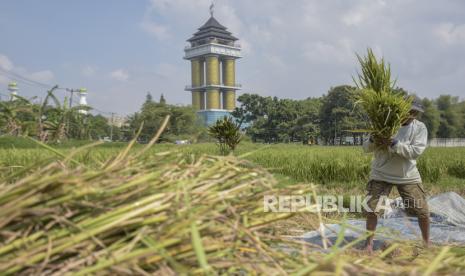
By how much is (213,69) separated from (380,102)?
9152 centimetres

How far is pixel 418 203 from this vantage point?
12.4 feet

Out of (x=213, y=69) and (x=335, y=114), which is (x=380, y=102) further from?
(x=213, y=69)

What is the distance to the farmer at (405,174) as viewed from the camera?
378 centimetres

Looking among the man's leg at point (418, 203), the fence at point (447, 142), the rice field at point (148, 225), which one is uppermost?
the rice field at point (148, 225)

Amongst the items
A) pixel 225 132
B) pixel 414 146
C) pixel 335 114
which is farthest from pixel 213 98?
pixel 414 146

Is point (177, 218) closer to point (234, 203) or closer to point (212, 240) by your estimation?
point (212, 240)

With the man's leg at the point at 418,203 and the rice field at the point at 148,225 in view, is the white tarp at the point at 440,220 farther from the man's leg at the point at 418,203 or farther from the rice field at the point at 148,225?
the rice field at the point at 148,225

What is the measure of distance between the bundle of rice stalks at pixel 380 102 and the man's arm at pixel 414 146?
3.7 inches

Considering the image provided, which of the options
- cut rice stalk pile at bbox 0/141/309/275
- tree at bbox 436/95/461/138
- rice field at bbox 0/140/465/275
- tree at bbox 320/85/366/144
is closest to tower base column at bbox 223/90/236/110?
tree at bbox 436/95/461/138

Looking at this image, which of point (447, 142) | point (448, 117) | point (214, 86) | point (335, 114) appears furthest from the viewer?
point (214, 86)

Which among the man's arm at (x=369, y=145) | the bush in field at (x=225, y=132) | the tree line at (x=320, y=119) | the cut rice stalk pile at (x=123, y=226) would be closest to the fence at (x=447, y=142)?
the tree line at (x=320, y=119)

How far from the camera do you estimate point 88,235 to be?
3.28 ft

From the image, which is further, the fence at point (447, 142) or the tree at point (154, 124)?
the fence at point (447, 142)

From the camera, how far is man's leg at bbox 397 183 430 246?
12.3 feet
